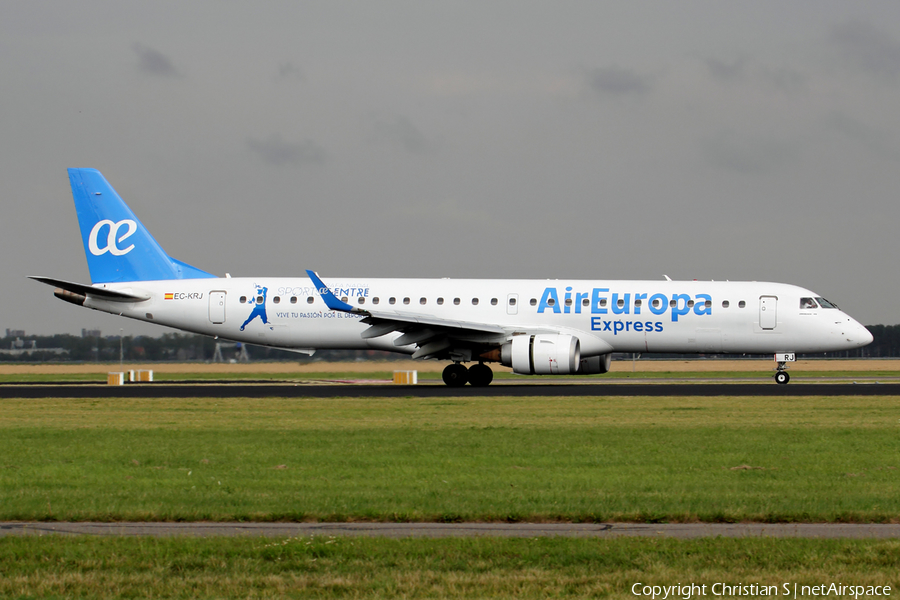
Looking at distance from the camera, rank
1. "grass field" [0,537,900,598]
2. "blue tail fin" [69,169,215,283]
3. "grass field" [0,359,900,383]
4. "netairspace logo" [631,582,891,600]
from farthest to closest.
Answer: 1. "grass field" [0,359,900,383]
2. "blue tail fin" [69,169,215,283]
3. "grass field" [0,537,900,598]
4. "netairspace logo" [631,582,891,600]

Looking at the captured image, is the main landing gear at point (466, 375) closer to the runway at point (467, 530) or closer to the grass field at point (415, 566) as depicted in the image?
the runway at point (467, 530)

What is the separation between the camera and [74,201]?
38406 millimetres

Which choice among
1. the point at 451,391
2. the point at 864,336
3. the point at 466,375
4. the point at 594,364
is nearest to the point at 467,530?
the point at 451,391

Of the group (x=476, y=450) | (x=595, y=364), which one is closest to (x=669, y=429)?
(x=476, y=450)

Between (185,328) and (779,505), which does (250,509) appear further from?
(185,328)

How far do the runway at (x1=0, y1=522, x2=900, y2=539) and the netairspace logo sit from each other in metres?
1.75

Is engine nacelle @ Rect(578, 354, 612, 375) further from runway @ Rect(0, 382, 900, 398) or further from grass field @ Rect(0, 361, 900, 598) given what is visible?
grass field @ Rect(0, 361, 900, 598)

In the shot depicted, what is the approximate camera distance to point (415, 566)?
311 inches

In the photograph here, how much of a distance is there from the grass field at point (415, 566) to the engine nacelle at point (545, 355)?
74.7ft

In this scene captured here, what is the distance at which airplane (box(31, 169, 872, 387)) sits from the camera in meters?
33.2

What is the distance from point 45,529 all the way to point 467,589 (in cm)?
461

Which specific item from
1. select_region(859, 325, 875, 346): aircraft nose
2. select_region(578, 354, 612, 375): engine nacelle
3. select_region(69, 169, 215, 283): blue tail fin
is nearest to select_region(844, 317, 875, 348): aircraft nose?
select_region(859, 325, 875, 346): aircraft nose

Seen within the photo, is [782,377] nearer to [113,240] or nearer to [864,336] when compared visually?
[864,336]

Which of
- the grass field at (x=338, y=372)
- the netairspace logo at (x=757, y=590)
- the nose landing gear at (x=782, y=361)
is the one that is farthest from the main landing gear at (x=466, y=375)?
the netairspace logo at (x=757, y=590)
